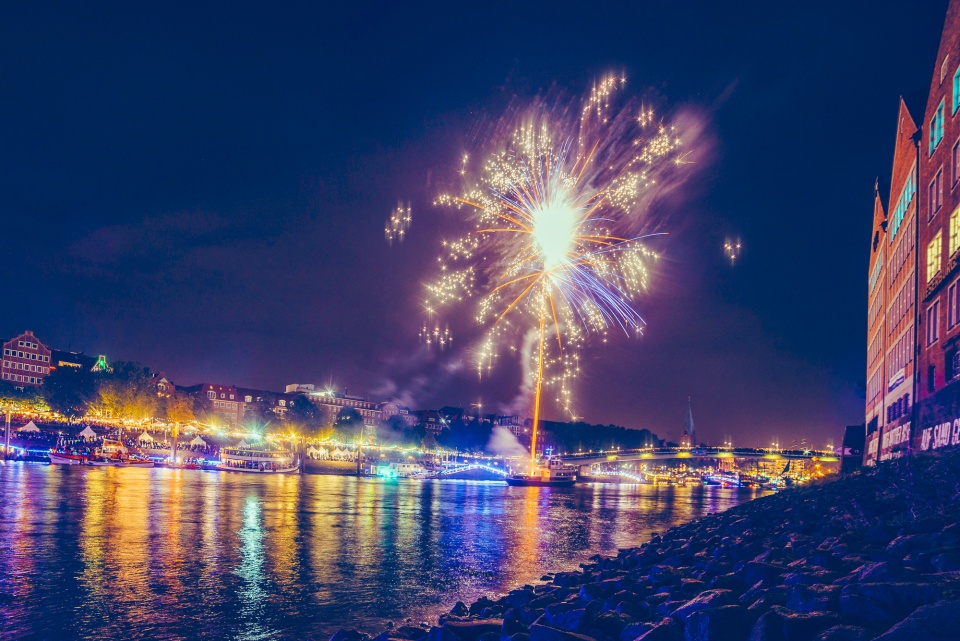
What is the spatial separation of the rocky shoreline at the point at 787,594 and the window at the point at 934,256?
52.0 feet

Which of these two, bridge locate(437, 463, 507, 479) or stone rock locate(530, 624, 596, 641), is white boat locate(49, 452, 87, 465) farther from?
stone rock locate(530, 624, 596, 641)

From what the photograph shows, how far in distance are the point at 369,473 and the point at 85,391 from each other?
51319mm

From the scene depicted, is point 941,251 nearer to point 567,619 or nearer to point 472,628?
point 567,619

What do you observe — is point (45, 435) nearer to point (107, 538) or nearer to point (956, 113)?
point (107, 538)

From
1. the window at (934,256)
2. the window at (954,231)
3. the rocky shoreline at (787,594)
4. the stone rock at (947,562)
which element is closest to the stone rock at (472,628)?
the rocky shoreline at (787,594)

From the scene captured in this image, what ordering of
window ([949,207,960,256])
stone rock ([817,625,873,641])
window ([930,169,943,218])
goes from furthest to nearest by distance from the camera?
window ([930,169,943,218]) < window ([949,207,960,256]) < stone rock ([817,625,873,641])

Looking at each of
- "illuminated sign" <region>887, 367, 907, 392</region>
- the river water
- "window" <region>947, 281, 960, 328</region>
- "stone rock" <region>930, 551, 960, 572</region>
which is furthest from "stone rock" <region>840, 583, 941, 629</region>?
"illuminated sign" <region>887, 367, 907, 392</region>

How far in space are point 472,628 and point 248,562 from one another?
570 inches

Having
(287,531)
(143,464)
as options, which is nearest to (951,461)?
(287,531)

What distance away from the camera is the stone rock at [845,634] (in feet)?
20.0

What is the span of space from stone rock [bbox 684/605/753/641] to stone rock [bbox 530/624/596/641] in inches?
47.9

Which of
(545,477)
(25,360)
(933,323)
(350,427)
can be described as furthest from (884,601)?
(25,360)

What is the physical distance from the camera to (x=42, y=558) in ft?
66.8

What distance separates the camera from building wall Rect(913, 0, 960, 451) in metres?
26.1
